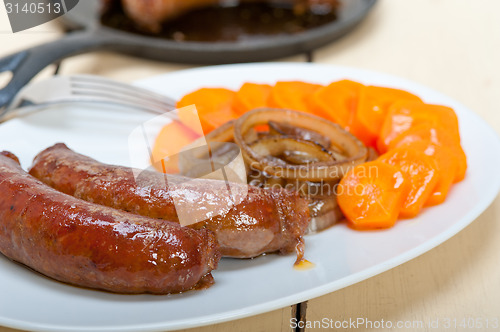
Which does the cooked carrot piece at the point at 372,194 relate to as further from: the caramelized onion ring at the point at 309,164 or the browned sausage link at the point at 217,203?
the browned sausage link at the point at 217,203

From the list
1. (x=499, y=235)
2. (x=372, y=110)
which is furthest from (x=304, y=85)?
(x=499, y=235)

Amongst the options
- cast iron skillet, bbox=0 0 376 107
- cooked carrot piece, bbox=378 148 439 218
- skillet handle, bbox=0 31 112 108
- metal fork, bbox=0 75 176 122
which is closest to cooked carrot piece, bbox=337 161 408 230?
cooked carrot piece, bbox=378 148 439 218

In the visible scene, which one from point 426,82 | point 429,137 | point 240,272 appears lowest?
point 426,82

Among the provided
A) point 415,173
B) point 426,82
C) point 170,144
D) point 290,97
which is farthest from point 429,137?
point 426,82

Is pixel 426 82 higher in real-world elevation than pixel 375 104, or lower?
lower

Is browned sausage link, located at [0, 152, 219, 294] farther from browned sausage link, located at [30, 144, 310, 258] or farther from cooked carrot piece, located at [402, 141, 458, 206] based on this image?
cooked carrot piece, located at [402, 141, 458, 206]

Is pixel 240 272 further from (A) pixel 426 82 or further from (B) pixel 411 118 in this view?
(A) pixel 426 82

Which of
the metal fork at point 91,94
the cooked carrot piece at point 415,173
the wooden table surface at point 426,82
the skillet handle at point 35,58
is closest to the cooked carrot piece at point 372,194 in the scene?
the cooked carrot piece at point 415,173
